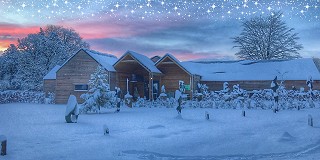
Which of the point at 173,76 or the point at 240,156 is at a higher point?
the point at 173,76

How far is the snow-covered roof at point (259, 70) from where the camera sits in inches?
1495

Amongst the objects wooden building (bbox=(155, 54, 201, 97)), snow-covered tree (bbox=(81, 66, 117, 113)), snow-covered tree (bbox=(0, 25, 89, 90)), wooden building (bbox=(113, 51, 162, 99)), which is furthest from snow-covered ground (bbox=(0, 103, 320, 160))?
snow-covered tree (bbox=(0, 25, 89, 90))

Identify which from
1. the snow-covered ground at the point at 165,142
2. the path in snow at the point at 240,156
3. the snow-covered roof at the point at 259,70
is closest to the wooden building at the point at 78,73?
the snow-covered roof at the point at 259,70

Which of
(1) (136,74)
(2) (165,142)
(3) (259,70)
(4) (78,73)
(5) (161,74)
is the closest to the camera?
(2) (165,142)

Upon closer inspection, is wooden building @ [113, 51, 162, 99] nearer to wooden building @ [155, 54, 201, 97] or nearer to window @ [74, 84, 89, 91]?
wooden building @ [155, 54, 201, 97]

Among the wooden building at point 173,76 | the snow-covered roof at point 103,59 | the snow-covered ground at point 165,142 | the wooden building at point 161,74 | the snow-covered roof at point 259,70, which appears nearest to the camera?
the snow-covered ground at point 165,142

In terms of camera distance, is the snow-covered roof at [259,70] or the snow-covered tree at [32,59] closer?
the snow-covered roof at [259,70]

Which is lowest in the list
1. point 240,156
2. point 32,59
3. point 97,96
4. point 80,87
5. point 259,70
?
point 240,156

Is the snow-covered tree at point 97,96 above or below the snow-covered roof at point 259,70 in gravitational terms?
below

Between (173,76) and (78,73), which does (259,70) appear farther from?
(78,73)

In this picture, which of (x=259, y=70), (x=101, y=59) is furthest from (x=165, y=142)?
(x=259, y=70)

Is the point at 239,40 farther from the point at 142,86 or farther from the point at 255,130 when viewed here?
the point at 255,130

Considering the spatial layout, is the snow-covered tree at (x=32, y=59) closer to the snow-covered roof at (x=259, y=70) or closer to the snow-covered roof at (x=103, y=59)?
the snow-covered roof at (x=103, y=59)

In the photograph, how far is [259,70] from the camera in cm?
4062
